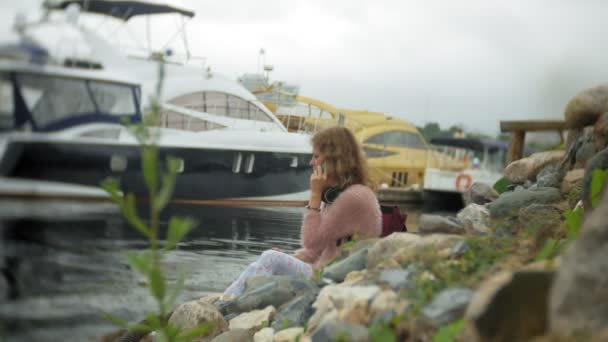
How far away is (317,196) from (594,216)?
5.33 feet

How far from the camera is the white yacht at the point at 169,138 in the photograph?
428 inches

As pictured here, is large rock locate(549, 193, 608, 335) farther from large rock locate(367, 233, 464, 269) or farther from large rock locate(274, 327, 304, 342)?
large rock locate(274, 327, 304, 342)

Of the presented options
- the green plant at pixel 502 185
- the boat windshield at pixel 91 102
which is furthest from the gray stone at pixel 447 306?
the boat windshield at pixel 91 102

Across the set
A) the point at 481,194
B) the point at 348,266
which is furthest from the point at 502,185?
the point at 348,266

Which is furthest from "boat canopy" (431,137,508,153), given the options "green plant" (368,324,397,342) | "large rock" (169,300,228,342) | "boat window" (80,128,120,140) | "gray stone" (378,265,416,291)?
"green plant" (368,324,397,342)

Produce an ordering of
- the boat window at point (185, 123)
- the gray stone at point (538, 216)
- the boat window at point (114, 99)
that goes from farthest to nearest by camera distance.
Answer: the boat window at point (185, 123), the boat window at point (114, 99), the gray stone at point (538, 216)

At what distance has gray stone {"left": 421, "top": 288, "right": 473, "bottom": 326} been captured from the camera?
1414 millimetres

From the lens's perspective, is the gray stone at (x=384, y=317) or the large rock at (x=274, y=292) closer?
the gray stone at (x=384, y=317)

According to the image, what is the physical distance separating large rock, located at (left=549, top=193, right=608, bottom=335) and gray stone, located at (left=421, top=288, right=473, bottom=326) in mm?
377

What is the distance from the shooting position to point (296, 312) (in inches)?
91.5

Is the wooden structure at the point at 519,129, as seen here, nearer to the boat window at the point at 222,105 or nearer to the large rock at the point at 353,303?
the large rock at the point at 353,303

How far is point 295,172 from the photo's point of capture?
1620cm

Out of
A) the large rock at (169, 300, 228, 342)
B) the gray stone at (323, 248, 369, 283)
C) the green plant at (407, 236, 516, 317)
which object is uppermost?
the green plant at (407, 236, 516, 317)

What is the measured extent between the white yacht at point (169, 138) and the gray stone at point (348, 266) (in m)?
6.21
